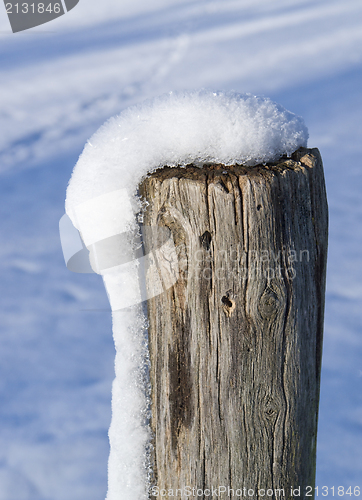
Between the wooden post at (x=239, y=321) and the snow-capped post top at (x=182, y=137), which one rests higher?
the snow-capped post top at (x=182, y=137)

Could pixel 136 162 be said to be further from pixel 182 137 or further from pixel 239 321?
pixel 239 321

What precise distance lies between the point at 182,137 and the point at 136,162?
0.19 m

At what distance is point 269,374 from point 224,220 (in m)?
0.58

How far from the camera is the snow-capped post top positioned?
1380 mm

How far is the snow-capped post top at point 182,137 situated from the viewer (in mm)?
1380

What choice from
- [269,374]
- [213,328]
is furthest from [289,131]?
[269,374]

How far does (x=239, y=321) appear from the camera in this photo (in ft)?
4.40

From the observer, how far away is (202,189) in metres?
1.30

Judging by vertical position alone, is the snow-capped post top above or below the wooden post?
above

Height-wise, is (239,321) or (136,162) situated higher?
(136,162)

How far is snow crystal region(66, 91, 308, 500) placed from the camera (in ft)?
4.55

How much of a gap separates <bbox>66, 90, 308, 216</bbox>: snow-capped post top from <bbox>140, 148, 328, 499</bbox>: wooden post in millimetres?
58

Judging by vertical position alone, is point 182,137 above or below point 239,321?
above

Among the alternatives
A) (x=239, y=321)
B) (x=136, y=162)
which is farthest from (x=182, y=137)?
(x=239, y=321)
